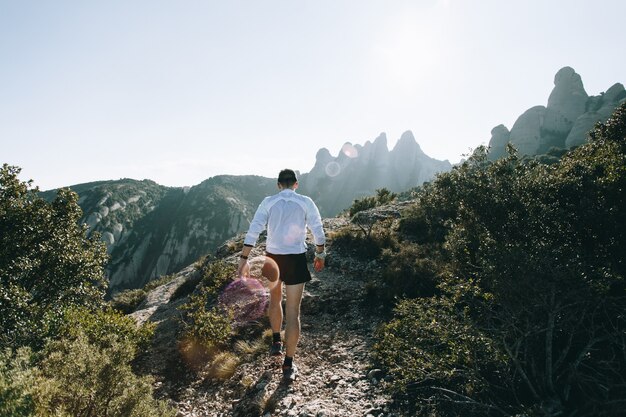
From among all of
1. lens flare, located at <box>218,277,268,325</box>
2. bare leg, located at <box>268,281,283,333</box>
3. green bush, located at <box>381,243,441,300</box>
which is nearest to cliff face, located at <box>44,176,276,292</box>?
lens flare, located at <box>218,277,268,325</box>

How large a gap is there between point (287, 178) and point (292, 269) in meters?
1.60

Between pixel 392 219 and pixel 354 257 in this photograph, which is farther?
pixel 392 219

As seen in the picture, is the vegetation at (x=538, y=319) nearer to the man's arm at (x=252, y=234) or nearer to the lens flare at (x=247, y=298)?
the man's arm at (x=252, y=234)

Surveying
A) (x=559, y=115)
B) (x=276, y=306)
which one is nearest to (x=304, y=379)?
(x=276, y=306)

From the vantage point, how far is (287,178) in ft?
18.1

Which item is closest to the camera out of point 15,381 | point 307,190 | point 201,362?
point 15,381

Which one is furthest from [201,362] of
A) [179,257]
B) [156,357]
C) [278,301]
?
[179,257]

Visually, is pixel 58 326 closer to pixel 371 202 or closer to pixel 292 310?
pixel 292 310

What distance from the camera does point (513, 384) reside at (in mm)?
4406

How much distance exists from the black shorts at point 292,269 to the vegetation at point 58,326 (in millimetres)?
2353

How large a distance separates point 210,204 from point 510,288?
417ft

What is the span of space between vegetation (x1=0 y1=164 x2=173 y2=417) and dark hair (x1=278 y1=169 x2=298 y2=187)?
340cm

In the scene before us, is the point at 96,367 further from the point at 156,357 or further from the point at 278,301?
the point at 156,357

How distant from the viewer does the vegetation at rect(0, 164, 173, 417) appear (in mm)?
3525
